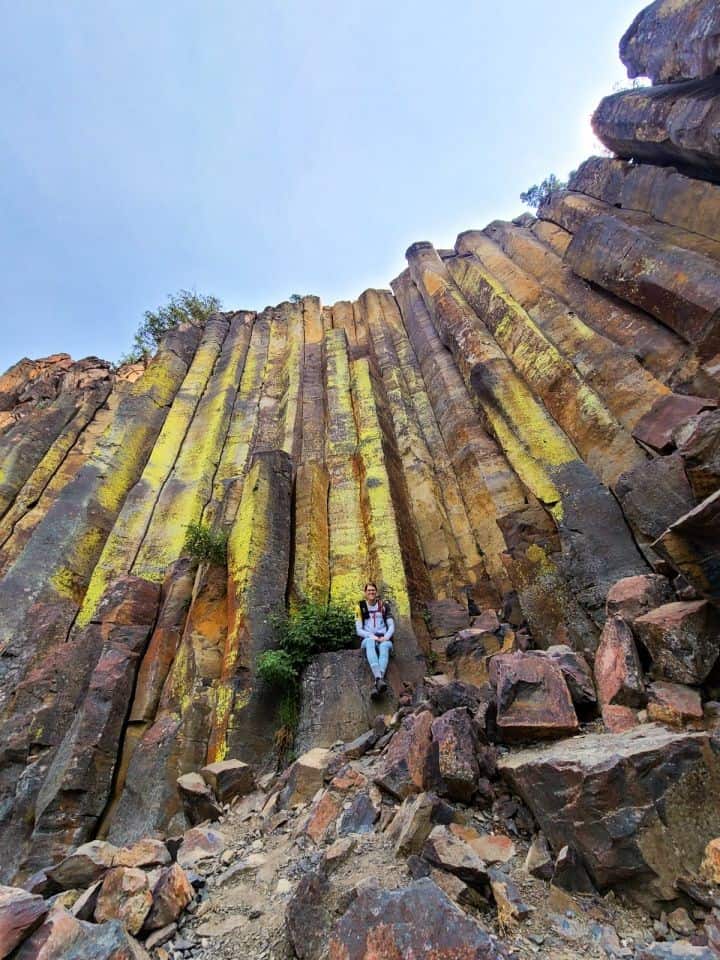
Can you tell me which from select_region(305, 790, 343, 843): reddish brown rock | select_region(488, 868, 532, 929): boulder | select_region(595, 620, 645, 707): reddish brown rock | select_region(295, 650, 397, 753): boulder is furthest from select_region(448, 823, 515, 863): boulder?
select_region(295, 650, 397, 753): boulder

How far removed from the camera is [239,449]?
15.5 m

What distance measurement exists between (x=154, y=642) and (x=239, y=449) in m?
7.39

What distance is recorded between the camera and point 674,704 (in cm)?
435

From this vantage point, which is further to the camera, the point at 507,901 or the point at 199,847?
the point at 199,847

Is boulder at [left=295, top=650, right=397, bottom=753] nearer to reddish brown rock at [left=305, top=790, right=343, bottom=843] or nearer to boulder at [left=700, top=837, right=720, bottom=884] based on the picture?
reddish brown rock at [left=305, top=790, right=343, bottom=843]

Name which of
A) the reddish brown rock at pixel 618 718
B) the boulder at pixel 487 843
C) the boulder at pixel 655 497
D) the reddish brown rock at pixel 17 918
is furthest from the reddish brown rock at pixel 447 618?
the reddish brown rock at pixel 17 918

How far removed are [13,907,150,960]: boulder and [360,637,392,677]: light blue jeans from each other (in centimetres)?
458

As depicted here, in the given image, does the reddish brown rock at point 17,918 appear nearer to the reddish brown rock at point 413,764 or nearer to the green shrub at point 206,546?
the reddish brown rock at point 413,764

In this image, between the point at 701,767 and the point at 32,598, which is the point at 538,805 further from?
the point at 32,598

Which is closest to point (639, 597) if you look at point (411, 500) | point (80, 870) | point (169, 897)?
point (169, 897)

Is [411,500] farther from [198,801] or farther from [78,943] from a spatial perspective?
[78,943]

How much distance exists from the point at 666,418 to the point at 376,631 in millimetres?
6565

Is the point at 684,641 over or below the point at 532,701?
over

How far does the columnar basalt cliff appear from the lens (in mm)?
7207
